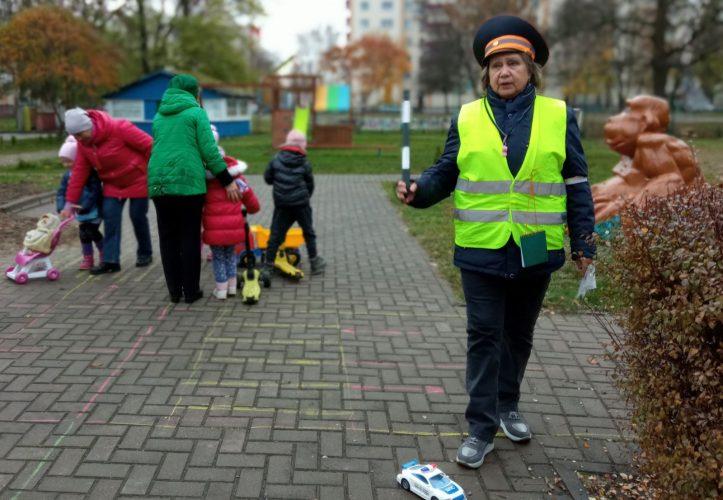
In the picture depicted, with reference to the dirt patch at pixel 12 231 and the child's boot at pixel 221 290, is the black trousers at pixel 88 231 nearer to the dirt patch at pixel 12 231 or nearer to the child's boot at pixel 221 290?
the dirt patch at pixel 12 231

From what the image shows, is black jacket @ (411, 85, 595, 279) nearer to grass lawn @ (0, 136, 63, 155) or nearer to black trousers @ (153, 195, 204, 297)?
black trousers @ (153, 195, 204, 297)

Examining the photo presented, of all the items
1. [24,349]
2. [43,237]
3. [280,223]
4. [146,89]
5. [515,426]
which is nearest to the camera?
[515,426]

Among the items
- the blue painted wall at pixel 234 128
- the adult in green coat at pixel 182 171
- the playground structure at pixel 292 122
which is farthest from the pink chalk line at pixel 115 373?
the blue painted wall at pixel 234 128

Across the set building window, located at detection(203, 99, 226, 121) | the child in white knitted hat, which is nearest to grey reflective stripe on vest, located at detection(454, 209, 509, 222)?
the child in white knitted hat

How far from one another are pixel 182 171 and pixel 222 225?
2.05 feet

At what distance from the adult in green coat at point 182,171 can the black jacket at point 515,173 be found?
2689 mm

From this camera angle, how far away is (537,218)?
298 centimetres

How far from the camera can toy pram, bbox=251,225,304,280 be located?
21.3ft

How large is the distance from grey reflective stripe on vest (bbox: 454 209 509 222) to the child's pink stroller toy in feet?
15.2

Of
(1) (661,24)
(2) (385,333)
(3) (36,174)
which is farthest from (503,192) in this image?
(1) (661,24)

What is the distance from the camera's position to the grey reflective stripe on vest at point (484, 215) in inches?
117

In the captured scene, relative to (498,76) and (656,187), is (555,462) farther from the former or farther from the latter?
(656,187)

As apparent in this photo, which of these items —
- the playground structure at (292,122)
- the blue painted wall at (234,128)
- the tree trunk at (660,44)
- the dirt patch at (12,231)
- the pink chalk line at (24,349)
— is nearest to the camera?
the pink chalk line at (24,349)

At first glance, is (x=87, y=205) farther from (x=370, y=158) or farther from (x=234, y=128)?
(x=234, y=128)
